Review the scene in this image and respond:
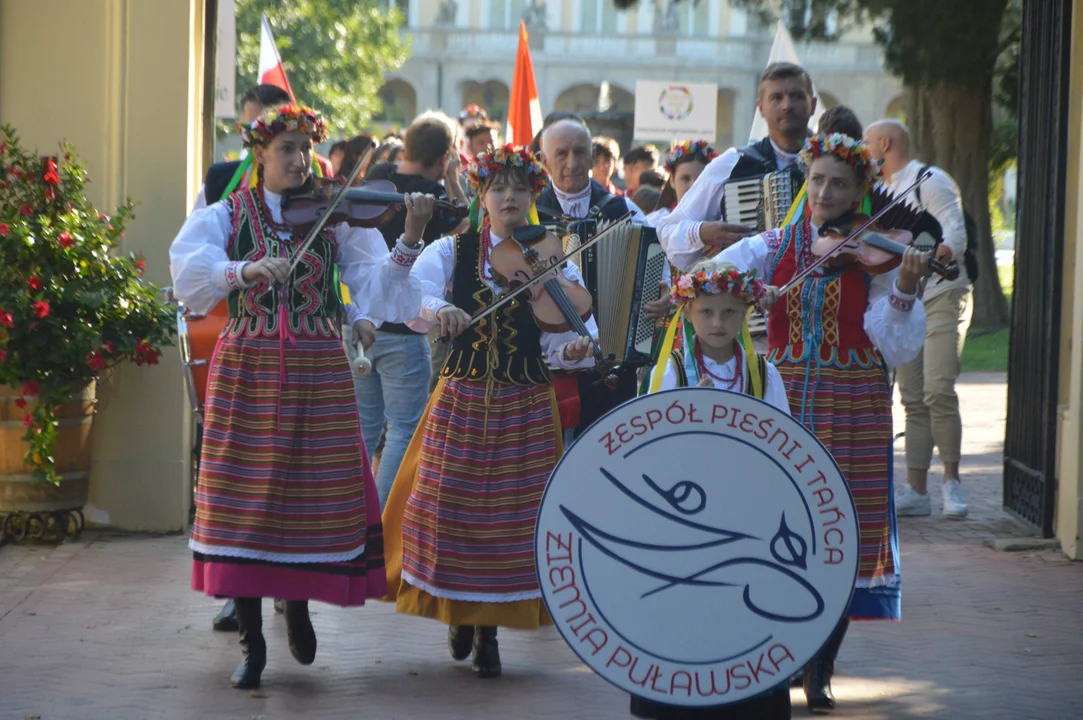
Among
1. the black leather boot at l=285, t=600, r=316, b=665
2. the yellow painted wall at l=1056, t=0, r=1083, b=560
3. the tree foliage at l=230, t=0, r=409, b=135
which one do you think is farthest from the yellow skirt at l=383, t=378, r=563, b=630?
the tree foliage at l=230, t=0, r=409, b=135

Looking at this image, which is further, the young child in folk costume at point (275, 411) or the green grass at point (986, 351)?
the green grass at point (986, 351)

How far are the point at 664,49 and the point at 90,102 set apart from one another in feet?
173

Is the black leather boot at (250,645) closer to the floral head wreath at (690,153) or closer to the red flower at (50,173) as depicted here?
the red flower at (50,173)

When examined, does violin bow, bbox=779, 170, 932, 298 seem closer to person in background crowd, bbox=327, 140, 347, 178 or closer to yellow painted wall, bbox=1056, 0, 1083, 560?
yellow painted wall, bbox=1056, 0, 1083, 560

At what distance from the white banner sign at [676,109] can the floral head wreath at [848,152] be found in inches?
490

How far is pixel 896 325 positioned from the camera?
5230mm

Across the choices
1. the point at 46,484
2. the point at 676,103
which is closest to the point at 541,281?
the point at 46,484

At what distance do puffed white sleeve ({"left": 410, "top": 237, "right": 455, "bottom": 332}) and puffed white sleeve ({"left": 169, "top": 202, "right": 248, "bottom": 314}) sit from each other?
29.0 inches

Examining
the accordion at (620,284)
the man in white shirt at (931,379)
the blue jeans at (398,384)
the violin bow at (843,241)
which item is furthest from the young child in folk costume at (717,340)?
the man in white shirt at (931,379)

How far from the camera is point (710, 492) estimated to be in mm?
3990

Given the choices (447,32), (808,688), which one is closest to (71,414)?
(808,688)

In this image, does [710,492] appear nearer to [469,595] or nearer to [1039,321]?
[469,595]

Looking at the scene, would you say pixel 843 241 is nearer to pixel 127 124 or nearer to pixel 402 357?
pixel 402 357

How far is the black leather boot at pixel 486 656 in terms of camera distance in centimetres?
572
